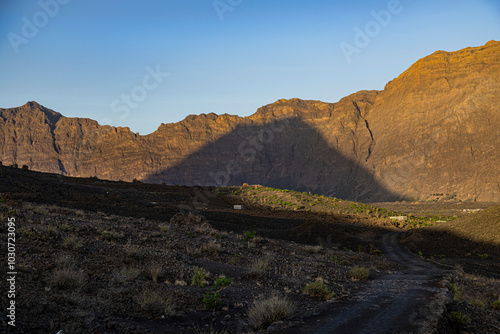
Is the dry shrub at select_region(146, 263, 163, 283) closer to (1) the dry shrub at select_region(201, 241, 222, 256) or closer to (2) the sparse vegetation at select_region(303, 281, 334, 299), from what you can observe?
(2) the sparse vegetation at select_region(303, 281, 334, 299)

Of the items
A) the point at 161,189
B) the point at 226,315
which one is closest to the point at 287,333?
the point at 226,315

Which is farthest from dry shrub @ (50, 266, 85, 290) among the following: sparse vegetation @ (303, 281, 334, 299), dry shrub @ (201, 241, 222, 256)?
dry shrub @ (201, 241, 222, 256)

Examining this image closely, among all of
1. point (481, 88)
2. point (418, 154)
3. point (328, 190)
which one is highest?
point (481, 88)

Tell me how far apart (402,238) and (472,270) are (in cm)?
1563

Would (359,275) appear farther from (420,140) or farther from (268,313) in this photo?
(420,140)

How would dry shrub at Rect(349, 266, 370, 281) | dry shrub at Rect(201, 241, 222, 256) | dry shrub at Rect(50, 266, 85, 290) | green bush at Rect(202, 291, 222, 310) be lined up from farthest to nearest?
dry shrub at Rect(201, 241, 222, 256) < dry shrub at Rect(349, 266, 370, 281) < green bush at Rect(202, 291, 222, 310) < dry shrub at Rect(50, 266, 85, 290)

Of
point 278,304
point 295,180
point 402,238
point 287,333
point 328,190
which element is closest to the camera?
point 287,333

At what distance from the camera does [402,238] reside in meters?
39.0

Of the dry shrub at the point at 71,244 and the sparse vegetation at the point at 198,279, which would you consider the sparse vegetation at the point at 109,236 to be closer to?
the dry shrub at the point at 71,244

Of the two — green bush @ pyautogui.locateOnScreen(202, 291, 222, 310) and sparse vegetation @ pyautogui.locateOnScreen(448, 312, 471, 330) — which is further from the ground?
green bush @ pyautogui.locateOnScreen(202, 291, 222, 310)

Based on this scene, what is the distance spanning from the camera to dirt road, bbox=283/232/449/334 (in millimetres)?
8008

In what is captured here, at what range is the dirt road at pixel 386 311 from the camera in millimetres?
8008

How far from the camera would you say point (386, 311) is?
953cm

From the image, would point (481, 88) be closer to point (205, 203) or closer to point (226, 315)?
point (205, 203)
